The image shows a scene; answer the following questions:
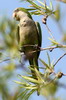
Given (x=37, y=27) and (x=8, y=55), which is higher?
(x=8, y=55)

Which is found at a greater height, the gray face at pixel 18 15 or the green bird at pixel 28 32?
the gray face at pixel 18 15

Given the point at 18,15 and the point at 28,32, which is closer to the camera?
the point at 28,32

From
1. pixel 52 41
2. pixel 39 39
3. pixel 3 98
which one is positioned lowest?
pixel 39 39

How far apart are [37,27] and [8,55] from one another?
10.0ft

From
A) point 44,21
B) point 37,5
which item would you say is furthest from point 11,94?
point 37,5

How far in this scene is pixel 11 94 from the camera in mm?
718

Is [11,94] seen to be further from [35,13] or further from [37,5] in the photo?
[35,13]

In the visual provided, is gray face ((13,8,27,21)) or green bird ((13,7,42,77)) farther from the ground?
gray face ((13,8,27,21))

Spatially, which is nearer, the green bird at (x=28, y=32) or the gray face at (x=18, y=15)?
the green bird at (x=28, y=32)

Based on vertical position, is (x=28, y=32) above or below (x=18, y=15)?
below

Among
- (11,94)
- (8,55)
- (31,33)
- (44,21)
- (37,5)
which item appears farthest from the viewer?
(31,33)

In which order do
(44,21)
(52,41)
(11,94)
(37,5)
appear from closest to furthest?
1. (11,94)
2. (52,41)
3. (44,21)
4. (37,5)

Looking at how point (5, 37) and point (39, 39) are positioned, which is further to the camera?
point (39, 39)

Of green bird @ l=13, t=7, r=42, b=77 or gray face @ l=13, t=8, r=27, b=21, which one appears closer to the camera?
green bird @ l=13, t=7, r=42, b=77
